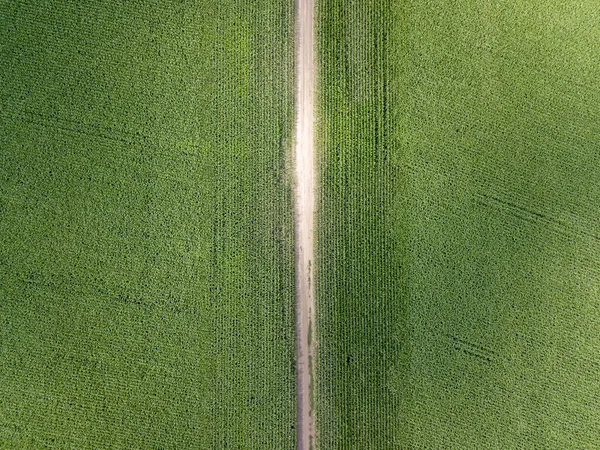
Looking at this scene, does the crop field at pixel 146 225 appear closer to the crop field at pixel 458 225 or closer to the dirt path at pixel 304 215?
the dirt path at pixel 304 215

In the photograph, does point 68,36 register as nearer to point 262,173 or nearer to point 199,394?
point 262,173

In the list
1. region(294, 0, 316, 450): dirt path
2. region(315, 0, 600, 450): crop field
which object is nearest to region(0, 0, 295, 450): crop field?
region(294, 0, 316, 450): dirt path

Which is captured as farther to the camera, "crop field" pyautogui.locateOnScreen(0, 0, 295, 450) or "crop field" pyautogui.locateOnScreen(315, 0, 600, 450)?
"crop field" pyautogui.locateOnScreen(315, 0, 600, 450)

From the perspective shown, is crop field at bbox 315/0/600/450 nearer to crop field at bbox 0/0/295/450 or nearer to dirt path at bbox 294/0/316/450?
dirt path at bbox 294/0/316/450

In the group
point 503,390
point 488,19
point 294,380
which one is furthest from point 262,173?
point 503,390

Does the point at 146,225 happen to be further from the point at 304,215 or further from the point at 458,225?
the point at 458,225
